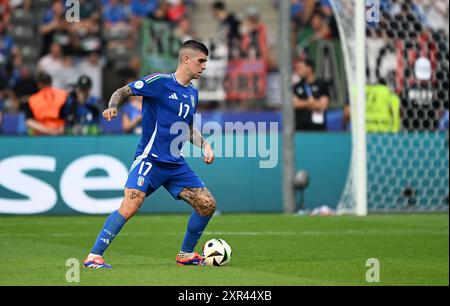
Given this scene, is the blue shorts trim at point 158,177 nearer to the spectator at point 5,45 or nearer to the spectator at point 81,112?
the spectator at point 81,112

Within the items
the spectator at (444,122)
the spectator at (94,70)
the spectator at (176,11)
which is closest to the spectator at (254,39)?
the spectator at (176,11)

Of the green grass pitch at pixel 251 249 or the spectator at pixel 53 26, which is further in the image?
the spectator at pixel 53 26

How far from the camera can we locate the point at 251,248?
34.7 ft

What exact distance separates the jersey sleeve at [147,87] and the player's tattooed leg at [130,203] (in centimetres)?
83

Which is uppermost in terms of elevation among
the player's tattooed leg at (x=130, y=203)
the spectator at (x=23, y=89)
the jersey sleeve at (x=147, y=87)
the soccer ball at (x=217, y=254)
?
the spectator at (x=23, y=89)

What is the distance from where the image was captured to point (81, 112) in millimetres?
16422

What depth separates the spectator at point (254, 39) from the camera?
790 inches

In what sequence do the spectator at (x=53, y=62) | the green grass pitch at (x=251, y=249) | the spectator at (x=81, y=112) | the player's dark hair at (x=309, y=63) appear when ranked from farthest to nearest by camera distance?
the spectator at (x=53, y=62) < the player's dark hair at (x=309, y=63) < the spectator at (x=81, y=112) < the green grass pitch at (x=251, y=249)

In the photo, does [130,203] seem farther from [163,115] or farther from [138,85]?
[138,85]

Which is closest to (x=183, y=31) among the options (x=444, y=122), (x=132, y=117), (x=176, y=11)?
(x=176, y=11)

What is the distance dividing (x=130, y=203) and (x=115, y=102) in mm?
871
